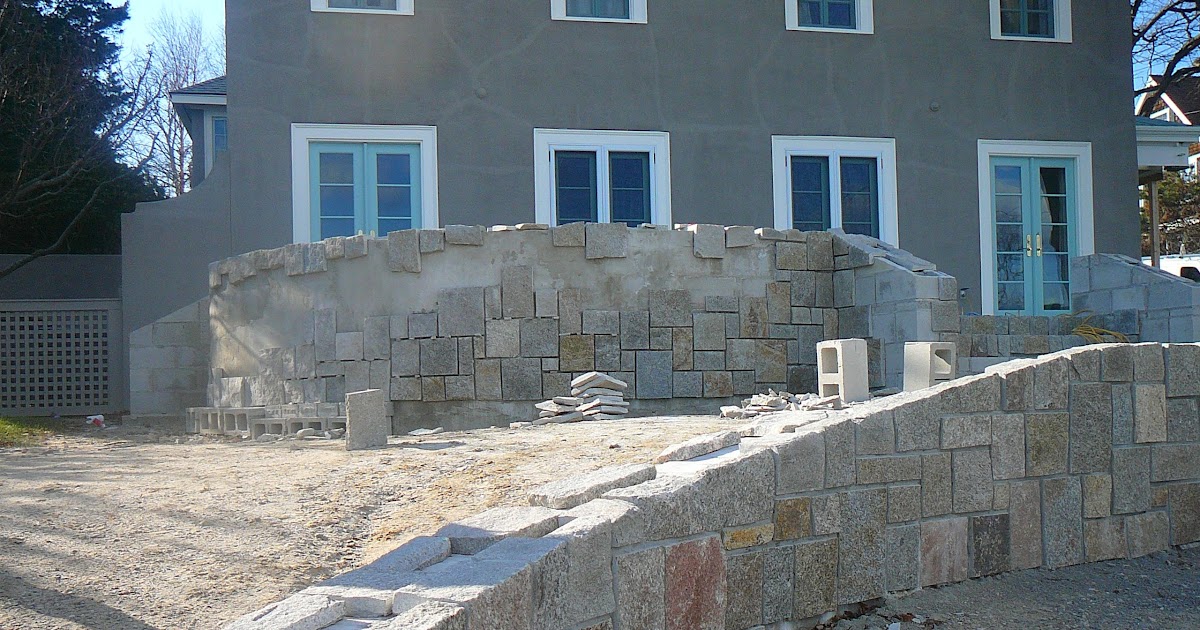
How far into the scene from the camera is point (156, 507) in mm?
5508

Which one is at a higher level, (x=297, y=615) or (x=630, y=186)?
(x=630, y=186)

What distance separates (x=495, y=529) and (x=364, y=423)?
156 inches

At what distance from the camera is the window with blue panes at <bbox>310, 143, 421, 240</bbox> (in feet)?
40.4

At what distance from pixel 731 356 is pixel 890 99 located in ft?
18.2

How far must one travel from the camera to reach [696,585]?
15.0 ft

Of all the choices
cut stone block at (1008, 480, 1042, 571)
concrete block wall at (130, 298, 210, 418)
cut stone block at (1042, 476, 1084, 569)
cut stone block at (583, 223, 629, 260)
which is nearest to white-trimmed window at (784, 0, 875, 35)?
cut stone block at (583, 223, 629, 260)

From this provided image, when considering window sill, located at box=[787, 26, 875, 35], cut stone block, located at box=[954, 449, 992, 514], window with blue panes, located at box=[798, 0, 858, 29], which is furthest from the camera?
window with blue panes, located at box=[798, 0, 858, 29]

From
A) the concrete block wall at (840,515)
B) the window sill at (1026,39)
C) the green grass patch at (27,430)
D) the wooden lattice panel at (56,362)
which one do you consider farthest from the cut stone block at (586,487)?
the window sill at (1026,39)

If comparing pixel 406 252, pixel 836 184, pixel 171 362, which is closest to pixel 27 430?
pixel 171 362

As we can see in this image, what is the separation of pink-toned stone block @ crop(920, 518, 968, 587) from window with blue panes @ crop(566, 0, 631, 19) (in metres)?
9.04

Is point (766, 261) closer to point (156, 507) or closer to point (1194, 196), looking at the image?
point (156, 507)

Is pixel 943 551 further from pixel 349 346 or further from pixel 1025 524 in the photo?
pixel 349 346

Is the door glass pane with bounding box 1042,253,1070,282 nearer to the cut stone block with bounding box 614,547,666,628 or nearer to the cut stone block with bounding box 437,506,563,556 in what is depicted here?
the cut stone block with bounding box 614,547,666,628

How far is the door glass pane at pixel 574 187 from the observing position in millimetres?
12750
